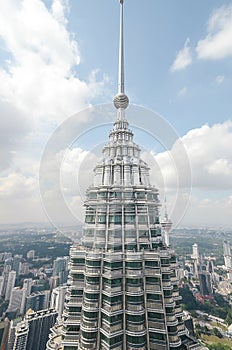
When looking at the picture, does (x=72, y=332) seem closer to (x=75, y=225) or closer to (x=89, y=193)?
(x=75, y=225)

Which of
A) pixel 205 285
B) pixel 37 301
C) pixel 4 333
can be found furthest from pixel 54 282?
pixel 205 285

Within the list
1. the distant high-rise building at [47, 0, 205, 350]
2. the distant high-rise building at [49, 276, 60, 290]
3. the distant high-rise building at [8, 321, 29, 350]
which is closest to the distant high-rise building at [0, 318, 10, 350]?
the distant high-rise building at [8, 321, 29, 350]

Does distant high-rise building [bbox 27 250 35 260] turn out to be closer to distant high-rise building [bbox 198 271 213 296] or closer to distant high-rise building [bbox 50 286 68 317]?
distant high-rise building [bbox 50 286 68 317]

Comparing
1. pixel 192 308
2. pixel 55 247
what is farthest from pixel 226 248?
pixel 55 247

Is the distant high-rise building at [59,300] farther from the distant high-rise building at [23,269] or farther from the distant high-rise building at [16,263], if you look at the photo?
the distant high-rise building at [16,263]

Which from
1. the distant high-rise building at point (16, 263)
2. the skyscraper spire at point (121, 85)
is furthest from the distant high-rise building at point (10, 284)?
the skyscraper spire at point (121, 85)
